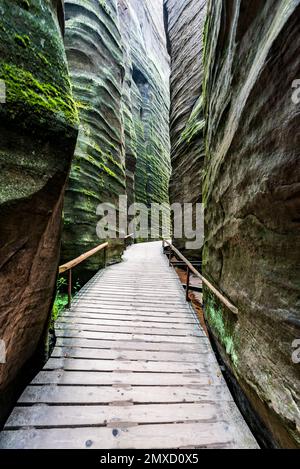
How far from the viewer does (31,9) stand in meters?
1.99

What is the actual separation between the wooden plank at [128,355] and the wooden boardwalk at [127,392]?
1 cm

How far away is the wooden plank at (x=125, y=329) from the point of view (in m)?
3.41

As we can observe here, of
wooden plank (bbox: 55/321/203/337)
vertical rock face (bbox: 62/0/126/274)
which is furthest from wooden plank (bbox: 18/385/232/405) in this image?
vertical rock face (bbox: 62/0/126/274)

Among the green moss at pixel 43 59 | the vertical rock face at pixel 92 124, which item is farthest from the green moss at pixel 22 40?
the vertical rock face at pixel 92 124

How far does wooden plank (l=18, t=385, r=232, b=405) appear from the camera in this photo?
6.98 ft

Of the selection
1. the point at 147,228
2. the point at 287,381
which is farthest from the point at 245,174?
the point at 147,228

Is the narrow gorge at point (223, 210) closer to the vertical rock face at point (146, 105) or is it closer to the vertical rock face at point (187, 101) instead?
the vertical rock face at point (187, 101)

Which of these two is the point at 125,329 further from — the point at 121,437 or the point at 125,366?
the point at 121,437

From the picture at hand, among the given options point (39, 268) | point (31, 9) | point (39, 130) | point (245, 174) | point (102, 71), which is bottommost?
point (39, 268)

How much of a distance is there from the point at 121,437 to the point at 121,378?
0.67 metres

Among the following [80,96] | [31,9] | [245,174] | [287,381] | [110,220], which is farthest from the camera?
[110,220]

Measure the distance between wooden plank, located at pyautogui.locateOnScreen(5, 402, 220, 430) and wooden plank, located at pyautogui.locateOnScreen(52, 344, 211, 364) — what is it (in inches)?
27.7
